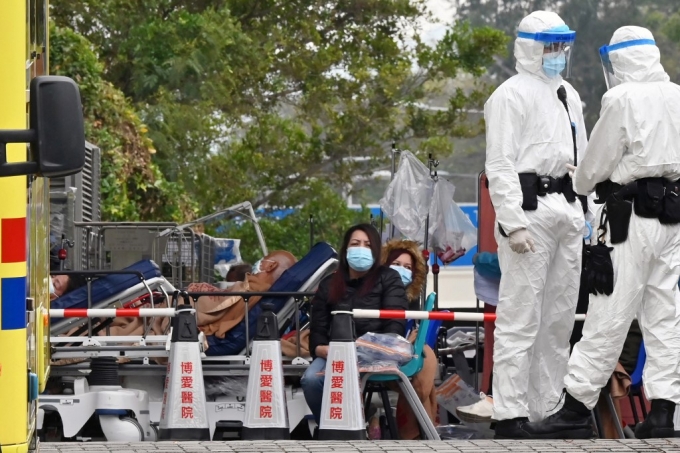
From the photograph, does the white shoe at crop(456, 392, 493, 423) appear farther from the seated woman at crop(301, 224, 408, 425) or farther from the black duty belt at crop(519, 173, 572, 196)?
the black duty belt at crop(519, 173, 572, 196)

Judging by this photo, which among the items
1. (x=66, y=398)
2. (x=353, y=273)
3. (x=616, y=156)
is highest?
(x=616, y=156)

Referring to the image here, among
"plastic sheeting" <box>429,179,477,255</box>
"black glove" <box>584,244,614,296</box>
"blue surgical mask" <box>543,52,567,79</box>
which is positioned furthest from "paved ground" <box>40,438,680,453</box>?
"plastic sheeting" <box>429,179,477,255</box>

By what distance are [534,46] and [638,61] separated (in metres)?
0.69

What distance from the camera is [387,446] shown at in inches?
327

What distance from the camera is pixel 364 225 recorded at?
33.7 feet

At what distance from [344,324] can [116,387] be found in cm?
150

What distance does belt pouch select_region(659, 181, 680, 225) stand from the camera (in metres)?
8.60

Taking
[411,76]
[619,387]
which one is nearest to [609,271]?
[619,387]

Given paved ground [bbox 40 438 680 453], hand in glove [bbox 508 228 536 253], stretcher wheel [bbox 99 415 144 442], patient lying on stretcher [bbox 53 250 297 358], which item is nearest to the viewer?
paved ground [bbox 40 438 680 453]

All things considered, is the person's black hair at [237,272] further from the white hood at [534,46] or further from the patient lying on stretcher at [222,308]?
the white hood at [534,46]

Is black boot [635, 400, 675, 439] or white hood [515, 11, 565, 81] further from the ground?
white hood [515, 11, 565, 81]

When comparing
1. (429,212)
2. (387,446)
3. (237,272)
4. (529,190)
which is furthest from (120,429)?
(237,272)

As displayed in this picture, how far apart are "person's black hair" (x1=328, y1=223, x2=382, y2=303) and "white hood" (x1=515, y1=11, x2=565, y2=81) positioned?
160 cm

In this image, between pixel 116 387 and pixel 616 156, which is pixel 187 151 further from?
pixel 616 156
